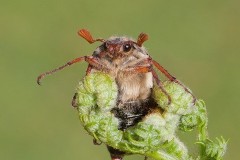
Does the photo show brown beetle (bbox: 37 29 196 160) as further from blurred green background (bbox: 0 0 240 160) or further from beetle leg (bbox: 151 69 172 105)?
blurred green background (bbox: 0 0 240 160)

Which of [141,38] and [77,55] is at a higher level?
[77,55]

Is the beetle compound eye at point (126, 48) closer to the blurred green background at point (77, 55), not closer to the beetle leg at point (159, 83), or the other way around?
the beetle leg at point (159, 83)

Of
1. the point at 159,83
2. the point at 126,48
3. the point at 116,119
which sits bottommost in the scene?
the point at 116,119

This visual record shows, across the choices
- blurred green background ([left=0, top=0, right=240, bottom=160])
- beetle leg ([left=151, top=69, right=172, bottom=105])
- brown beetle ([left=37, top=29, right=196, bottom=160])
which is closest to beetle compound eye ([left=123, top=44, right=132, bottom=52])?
brown beetle ([left=37, top=29, right=196, bottom=160])

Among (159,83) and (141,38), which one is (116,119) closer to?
(159,83)

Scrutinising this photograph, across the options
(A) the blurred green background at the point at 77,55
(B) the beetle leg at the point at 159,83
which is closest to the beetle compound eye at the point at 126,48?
(B) the beetle leg at the point at 159,83

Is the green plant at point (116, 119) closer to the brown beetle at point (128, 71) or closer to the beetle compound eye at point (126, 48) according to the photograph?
the brown beetle at point (128, 71)

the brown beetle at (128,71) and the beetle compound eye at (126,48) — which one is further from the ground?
the beetle compound eye at (126,48)

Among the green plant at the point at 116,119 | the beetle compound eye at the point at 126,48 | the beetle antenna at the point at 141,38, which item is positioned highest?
the beetle antenna at the point at 141,38

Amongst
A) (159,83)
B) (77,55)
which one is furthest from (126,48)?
(77,55)

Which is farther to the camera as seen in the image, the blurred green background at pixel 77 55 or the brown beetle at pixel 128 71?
the blurred green background at pixel 77 55
